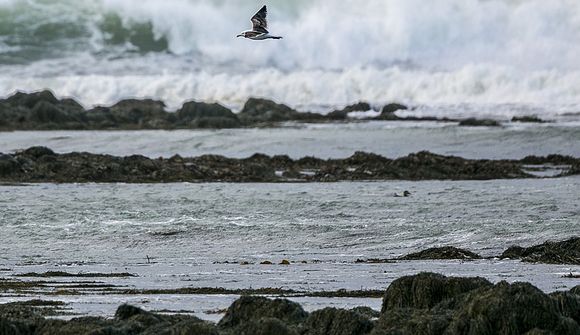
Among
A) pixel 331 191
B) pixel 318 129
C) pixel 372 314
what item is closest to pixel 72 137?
pixel 318 129

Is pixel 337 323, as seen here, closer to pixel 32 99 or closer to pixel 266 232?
pixel 266 232

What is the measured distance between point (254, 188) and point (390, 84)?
86.1 ft

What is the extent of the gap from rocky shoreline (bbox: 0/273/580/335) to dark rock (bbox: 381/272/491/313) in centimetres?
16

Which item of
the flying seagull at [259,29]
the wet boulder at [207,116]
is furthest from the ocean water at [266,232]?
the wet boulder at [207,116]

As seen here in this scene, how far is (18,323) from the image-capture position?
10.1 m

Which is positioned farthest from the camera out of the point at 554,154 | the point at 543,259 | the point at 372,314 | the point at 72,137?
the point at 72,137

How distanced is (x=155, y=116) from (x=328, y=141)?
933 centimetres

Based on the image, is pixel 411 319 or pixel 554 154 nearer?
pixel 411 319

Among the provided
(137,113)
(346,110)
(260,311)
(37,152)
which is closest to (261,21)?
(260,311)

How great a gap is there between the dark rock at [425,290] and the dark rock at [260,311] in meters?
0.83

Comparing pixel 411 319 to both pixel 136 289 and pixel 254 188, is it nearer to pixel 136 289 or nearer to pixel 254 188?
pixel 136 289

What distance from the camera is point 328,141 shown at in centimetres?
3403

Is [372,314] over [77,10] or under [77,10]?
under

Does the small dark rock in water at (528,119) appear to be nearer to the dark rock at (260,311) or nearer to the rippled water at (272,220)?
the rippled water at (272,220)
